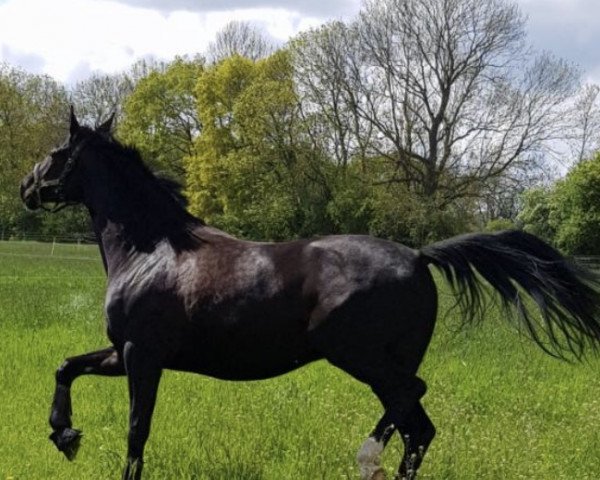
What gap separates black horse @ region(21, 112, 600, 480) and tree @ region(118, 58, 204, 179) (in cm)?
5484

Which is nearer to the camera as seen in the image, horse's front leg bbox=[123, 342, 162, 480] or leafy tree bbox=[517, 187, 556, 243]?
horse's front leg bbox=[123, 342, 162, 480]

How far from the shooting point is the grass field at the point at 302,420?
19.2ft

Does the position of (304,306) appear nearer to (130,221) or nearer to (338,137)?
(130,221)

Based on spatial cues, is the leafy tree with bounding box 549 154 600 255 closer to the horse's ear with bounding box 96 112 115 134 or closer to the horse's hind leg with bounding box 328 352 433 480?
the horse's ear with bounding box 96 112 115 134

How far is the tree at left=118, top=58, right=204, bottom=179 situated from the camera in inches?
2384

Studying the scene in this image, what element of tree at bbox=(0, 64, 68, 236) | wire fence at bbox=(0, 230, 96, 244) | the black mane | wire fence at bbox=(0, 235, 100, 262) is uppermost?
the black mane

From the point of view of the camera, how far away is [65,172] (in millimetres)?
6430

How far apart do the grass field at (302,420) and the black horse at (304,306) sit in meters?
0.59

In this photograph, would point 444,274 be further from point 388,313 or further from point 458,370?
point 458,370

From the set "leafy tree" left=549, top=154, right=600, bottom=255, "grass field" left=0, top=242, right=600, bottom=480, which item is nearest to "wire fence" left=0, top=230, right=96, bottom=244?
"leafy tree" left=549, top=154, right=600, bottom=255

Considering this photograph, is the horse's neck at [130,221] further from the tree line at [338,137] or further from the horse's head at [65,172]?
the tree line at [338,137]

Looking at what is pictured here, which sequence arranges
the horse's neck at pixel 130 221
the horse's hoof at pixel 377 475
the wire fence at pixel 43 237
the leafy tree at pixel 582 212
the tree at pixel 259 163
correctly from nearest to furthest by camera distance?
1. the horse's hoof at pixel 377 475
2. the horse's neck at pixel 130 221
3. the leafy tree at pixel 582 212
4. the tree at pixel 259 163
5. the wire fence at pixel 43 237

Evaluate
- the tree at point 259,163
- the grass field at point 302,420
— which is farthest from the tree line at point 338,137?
the grass field at point 302,420

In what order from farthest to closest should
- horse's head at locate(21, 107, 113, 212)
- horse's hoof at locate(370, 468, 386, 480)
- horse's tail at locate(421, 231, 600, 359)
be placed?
horse's head at locate(21, 107, 113, 212)
horse's tail at locate(421, 231, 600, 359)
horse's hoof at locate(370, 468, 386, 480)
